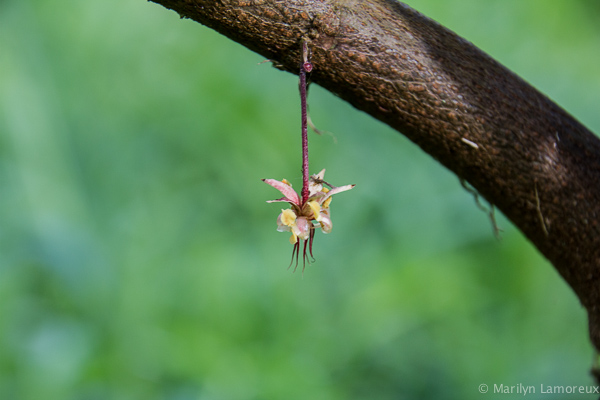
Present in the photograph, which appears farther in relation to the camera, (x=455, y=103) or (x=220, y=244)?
(x=220, y=244)

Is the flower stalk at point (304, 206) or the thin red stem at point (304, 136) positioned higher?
the thin red stem at point (304, 136)

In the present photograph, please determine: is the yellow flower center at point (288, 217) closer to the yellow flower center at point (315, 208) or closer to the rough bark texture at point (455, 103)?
the yellow flower center at point (315, 208)

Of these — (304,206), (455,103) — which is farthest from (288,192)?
(455,103)

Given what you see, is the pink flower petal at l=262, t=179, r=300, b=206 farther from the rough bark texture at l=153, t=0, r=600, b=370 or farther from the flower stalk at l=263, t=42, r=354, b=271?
the rough bark texture at l=153, t=0, r=600, b=370

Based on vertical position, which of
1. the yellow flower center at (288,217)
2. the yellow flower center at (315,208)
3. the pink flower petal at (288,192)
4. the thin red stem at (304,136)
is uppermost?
the thin red stem at (304,136)

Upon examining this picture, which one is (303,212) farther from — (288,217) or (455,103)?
(455,103)

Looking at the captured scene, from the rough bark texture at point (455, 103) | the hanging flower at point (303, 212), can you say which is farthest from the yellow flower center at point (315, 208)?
the rough bark texture at point (455, 103)
